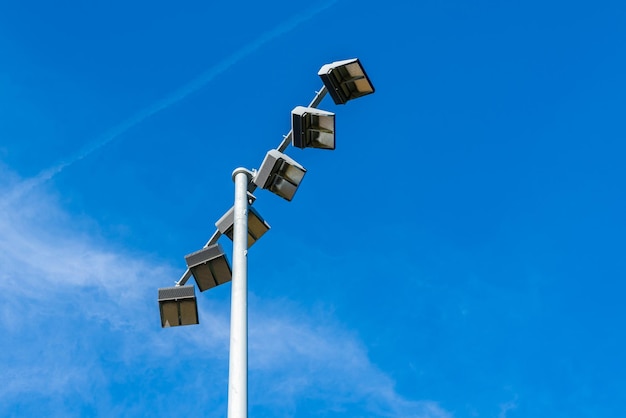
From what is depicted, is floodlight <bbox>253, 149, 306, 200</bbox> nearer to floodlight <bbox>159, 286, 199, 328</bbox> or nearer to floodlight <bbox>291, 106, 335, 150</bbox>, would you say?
floodlight <bbox>291, 106, 335, 150</bbox>

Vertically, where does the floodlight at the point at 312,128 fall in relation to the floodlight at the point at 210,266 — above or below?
above

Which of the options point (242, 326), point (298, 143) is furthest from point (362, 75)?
point (242, 326)

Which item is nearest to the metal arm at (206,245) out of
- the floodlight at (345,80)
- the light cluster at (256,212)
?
the light cluster at (256,212)

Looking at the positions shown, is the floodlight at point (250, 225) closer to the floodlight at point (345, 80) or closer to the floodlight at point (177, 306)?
the floodlight at point (177, 306)

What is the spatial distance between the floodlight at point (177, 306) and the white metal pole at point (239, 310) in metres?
1.02

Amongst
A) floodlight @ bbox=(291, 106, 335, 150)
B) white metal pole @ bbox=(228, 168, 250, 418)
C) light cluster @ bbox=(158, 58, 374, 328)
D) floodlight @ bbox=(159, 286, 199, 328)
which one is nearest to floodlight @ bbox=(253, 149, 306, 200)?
light cluster @ bbox=(158, 58, 374, 328)

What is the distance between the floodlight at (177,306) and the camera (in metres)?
8.14

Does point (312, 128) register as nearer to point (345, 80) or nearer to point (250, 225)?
point (345, 80)

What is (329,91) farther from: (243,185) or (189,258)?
(189,258)

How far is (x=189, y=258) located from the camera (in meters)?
8.16

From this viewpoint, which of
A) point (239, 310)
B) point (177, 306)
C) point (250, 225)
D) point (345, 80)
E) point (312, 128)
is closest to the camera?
point (239, 310)

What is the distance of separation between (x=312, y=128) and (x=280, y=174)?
0.69 m

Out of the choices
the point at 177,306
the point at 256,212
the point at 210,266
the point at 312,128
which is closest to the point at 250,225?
the point at 256,212

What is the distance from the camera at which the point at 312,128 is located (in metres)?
8.46
